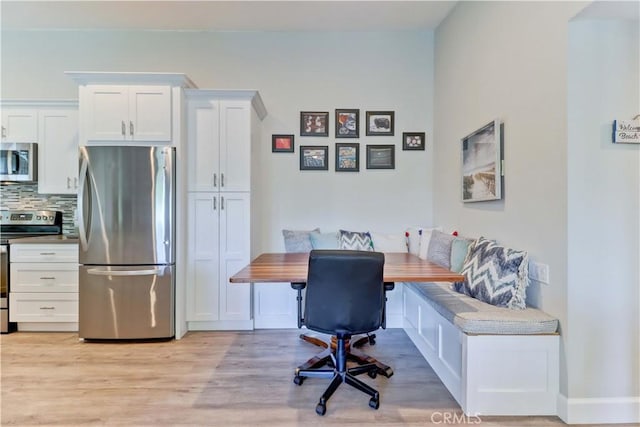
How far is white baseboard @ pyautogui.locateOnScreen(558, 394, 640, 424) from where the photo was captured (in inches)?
70.7

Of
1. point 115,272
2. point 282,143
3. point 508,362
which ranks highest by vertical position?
point 282,143

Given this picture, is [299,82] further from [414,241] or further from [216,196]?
[414,241]

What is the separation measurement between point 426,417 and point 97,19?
15.0 feet

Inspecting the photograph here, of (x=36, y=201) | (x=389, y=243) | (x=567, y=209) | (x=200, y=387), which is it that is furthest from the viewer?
(x=36, y=201)

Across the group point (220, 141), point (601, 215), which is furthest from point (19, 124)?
point (601, 215)

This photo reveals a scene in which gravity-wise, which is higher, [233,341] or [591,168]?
[591,168]

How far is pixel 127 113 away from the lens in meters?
2.96

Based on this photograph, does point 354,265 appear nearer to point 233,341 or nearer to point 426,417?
point 426,417

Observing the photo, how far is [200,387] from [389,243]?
7.08ft

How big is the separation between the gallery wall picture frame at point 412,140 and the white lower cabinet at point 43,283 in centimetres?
352

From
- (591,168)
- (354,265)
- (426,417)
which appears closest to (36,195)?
(354,265)

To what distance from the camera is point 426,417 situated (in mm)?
1880

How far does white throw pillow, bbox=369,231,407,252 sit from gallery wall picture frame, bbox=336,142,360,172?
813mm

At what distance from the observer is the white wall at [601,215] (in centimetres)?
178
